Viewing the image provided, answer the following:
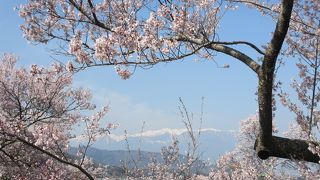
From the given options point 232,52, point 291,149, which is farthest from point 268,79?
point 291,149

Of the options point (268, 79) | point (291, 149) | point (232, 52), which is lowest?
point (291, 149)

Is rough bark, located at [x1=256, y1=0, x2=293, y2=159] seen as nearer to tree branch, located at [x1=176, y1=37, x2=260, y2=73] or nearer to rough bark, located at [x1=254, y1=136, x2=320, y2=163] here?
rough bark, located at [x1=254, y1=136, x2=320, y2=163]

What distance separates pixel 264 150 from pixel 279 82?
2105 millimetres

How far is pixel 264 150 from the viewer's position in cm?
498

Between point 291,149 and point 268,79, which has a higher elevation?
point 268,79

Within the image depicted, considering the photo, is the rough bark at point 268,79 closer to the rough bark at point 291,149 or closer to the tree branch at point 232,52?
the rough bark at point 291,149

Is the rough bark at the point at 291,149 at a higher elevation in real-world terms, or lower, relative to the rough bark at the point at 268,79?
lower

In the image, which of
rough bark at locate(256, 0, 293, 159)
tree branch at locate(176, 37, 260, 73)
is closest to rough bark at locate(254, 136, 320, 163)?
rough bark at locate(256, 0, 293, 159)

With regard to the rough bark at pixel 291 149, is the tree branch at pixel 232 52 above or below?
above

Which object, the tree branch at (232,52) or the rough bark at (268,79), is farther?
the tree branch at (232,52)

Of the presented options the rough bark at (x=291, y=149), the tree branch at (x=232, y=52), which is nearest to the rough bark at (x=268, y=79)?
the rough bark at (x=291, y=149)

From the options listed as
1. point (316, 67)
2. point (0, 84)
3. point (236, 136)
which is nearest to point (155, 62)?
point (316, 67)

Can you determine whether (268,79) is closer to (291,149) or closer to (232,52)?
(232,52)

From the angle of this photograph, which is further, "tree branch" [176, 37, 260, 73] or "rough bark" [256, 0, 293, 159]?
"tree branch" [176, 37, 260, 73]
